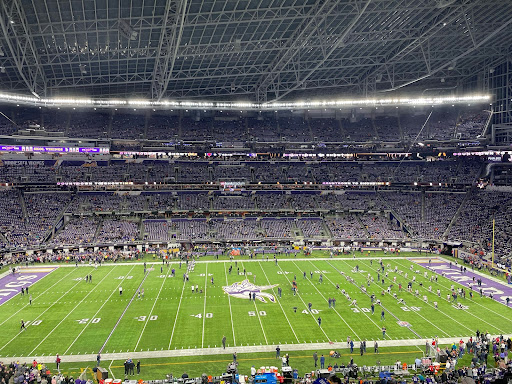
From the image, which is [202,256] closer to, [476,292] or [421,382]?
[476,292]

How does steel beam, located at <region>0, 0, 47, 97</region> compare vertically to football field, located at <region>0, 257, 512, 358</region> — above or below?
above

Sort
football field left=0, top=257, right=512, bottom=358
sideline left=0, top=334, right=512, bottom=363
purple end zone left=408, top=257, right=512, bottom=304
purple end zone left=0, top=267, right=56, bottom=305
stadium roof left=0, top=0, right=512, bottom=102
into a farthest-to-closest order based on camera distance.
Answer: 1. stadium roof left=0, top=0, right=512, bottom=102
2. purple end zone left=0, top=267, right=56, bottom=305
3. purple end zone left=408, top=257, right=512, bottom=304
4. football field left=0, top=257, right=512, bottom=358
5. sideline left=0, top=334, right=512, bottom=363

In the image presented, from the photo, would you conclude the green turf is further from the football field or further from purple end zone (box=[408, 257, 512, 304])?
purple end zone (box=[408, 257, 512, 304])

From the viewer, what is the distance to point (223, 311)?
91.6 ft

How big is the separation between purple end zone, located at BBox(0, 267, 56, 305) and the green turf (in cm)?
119

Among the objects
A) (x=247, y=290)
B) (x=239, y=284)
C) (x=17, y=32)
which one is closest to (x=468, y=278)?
(x=247, y=290)

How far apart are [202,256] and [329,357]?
29.8 metres

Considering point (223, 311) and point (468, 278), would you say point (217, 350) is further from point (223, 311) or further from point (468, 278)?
point (468, 278)

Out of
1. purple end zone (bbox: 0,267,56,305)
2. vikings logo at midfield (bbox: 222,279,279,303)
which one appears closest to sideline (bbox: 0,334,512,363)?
vikings logo at midfield (bbox: 222,279,279,303)

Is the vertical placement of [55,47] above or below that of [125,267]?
above

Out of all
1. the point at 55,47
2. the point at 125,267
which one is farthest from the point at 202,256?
the point at 55,47

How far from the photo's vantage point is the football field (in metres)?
23.3

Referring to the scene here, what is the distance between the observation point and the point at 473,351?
21.2 metres

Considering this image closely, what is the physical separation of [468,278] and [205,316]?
25263 mm
